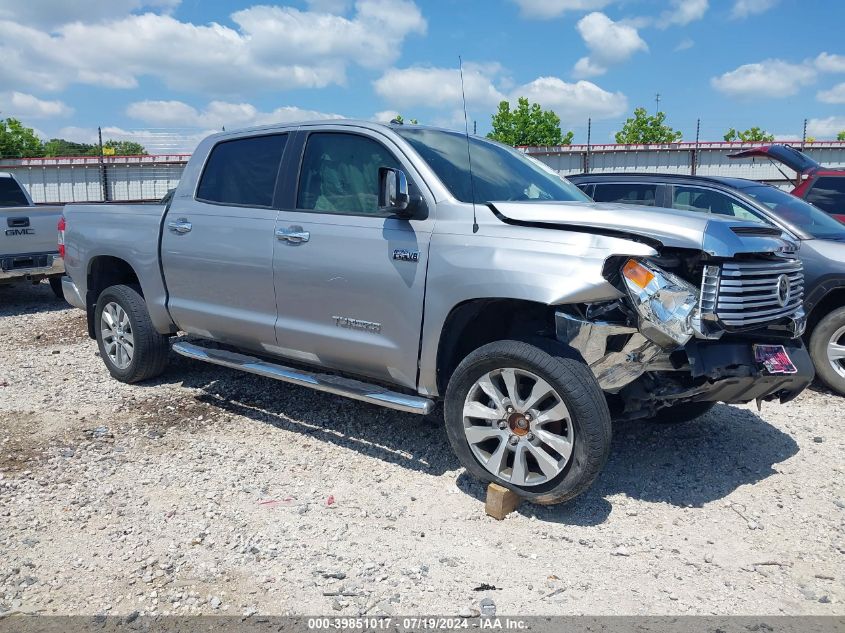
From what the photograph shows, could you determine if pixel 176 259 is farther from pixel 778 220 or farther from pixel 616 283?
pixel 778 220

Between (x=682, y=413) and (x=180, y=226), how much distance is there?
388 centimetres

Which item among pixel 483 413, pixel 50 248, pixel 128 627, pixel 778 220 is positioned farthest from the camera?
pixel 50 248

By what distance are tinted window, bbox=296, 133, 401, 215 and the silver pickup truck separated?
0.5 inches

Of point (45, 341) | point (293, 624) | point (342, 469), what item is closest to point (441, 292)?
point (342, 469)

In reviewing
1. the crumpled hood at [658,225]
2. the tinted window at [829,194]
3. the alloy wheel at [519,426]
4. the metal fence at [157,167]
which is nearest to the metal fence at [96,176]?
the metal fence at [157,167]

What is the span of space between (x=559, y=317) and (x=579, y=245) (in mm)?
378

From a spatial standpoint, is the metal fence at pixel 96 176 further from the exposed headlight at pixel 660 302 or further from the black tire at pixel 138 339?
the exposed headlight at pixel 660 302

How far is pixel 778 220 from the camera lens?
6.43 meters

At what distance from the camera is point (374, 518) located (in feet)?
12.9

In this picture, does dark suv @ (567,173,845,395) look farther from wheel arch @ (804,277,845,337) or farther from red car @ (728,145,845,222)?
red car @ (728,145,845,222)

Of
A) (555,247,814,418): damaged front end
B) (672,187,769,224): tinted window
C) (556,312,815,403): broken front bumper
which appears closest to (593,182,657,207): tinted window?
(672,187,769,224): tinted window

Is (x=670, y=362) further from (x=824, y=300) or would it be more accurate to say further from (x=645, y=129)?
(x=645, y=129)

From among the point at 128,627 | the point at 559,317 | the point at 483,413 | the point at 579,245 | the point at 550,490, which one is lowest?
the point at 128,627

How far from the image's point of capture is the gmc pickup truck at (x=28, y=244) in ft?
31.0
